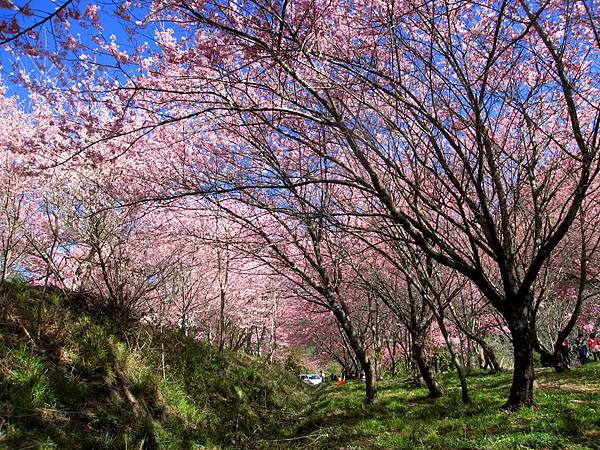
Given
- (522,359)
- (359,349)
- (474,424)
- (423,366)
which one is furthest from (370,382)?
(522,359)

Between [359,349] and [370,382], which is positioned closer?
[359,349]

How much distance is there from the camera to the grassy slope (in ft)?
15.3

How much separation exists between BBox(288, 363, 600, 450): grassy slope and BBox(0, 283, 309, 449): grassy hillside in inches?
55.1

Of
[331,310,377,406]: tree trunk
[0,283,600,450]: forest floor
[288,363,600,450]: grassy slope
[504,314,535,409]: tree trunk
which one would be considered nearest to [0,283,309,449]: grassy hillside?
[0,283,600,450]: forest floor

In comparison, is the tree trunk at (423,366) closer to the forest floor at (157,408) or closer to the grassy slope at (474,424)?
the grassy slope at (474,424)

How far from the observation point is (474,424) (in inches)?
228

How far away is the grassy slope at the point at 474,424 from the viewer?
15.3 ft

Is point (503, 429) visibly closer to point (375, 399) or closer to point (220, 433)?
point (220, 433)

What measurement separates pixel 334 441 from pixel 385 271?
10.4 meters

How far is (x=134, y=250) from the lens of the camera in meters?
11.5

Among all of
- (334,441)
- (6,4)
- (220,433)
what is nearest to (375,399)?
(334,441)

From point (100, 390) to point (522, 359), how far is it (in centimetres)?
583

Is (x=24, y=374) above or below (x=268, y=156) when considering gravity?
below

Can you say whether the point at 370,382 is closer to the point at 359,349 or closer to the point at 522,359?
the point at 359,349
